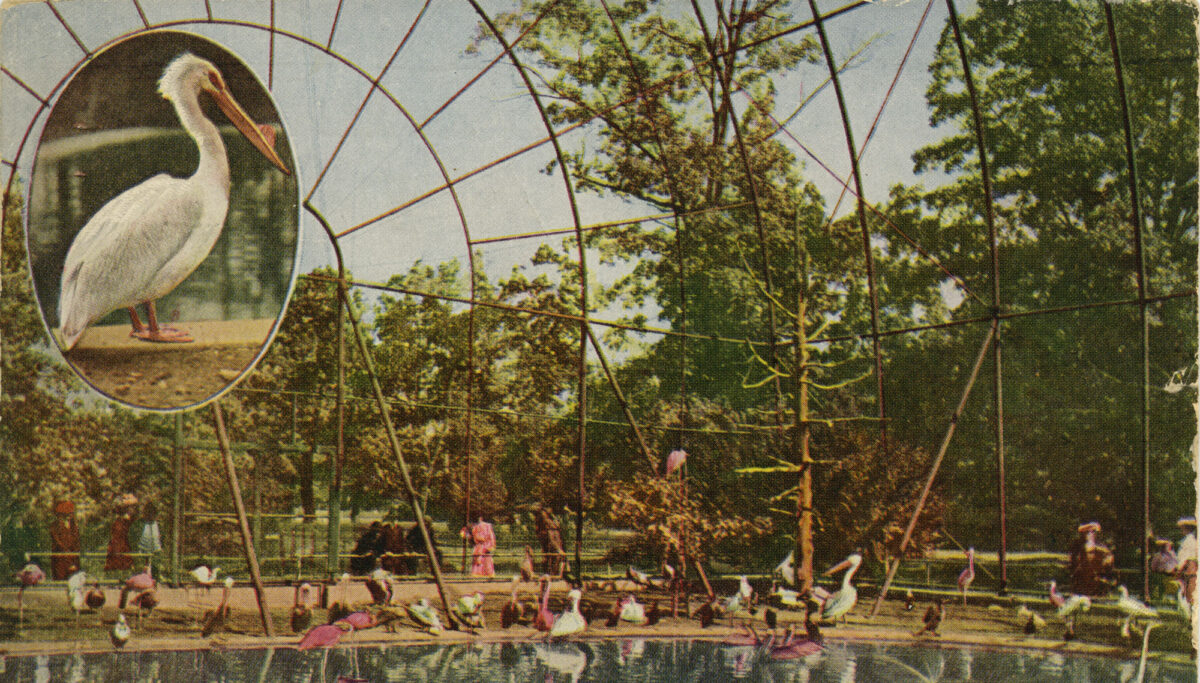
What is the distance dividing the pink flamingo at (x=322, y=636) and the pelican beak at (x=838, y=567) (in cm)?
494

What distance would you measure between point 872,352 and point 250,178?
7144mm

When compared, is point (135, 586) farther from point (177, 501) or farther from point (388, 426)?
point (388, 426)

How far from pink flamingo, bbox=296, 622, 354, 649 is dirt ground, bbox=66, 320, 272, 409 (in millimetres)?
2411

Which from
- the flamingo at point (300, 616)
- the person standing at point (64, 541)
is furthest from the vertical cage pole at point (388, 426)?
the person standing at point (64, 541)

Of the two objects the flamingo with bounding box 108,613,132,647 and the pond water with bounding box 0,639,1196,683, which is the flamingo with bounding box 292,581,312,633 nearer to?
the pond water with bounding box 0,639,1196,683

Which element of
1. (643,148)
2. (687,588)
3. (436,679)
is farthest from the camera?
(643,148)

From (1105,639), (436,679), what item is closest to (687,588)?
(436,679)

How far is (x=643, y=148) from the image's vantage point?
535 inches

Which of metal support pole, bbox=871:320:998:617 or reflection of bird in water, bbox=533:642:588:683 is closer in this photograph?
reflection of bird in water, bbox=533:642:588:683

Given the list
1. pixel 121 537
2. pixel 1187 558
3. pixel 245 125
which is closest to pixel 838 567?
pixel 1187 558

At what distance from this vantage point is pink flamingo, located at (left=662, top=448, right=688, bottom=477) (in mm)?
12016

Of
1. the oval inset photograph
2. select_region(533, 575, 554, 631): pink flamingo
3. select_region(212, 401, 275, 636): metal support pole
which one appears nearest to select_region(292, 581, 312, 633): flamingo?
select_region(212, 401, 275, 636): metal support pole

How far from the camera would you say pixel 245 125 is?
10062 millimetres

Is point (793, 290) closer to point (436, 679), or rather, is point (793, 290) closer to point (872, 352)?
point (872, 352)
